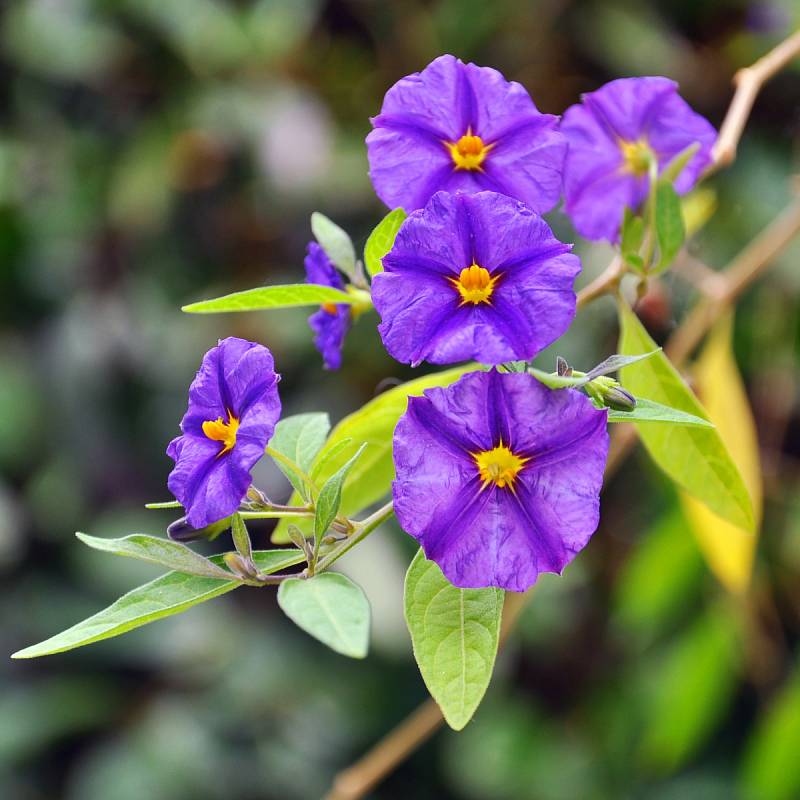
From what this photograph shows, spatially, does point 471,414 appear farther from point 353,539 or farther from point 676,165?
point 676,165

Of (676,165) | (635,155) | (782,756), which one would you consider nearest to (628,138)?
(635,155)

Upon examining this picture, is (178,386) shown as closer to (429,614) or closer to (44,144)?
(44,144)

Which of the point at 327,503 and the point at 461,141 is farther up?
the point at 461,141

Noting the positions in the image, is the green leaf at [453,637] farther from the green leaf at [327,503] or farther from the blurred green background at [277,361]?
the blurred green background at [277,361]

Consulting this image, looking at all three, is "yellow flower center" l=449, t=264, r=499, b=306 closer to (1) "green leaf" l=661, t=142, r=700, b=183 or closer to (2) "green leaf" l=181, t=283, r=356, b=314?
(2) "green leaf" l=181, t=283, r=356, b=314

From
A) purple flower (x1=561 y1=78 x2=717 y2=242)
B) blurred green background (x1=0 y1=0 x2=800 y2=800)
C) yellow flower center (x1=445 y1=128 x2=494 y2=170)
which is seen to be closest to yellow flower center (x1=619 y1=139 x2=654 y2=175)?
purple flower (x1=561 y1=78 x2=717 y2=242)

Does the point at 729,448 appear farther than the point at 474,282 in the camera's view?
Yes

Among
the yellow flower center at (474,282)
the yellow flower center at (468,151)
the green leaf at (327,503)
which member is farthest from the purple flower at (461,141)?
the green leaf at (327,503)
